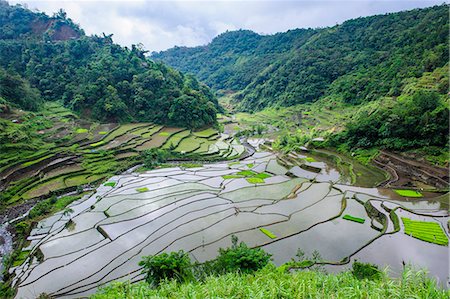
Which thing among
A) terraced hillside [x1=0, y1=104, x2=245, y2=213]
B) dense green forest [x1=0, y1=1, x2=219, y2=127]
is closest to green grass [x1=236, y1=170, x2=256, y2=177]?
terraced hillside [x1=0, y1=104, x2=245, y2=213]

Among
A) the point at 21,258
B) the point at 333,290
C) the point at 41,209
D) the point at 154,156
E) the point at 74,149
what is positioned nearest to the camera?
the point at 333,290

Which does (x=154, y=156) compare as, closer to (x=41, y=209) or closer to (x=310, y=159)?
(x=41, y=209)

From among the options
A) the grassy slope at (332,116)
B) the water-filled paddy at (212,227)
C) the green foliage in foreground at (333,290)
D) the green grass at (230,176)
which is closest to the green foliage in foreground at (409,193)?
the water-filled paddy at (212,227)

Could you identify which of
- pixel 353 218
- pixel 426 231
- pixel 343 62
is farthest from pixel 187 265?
pixel 343 62

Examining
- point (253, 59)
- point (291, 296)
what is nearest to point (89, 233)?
point (291, 296)

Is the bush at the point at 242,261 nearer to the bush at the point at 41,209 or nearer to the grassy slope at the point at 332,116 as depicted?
the bush at the point at 41,209

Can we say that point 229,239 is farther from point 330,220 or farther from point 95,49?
point 95,49
